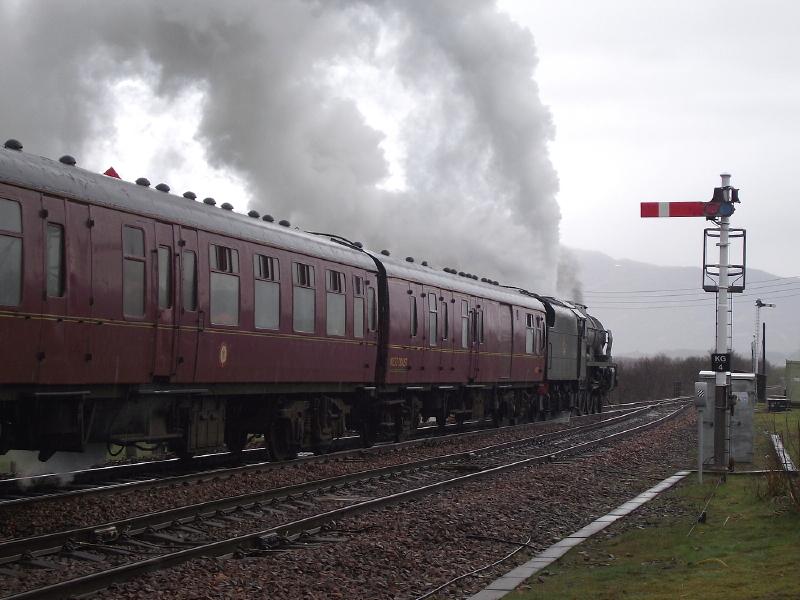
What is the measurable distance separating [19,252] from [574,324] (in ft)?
92.8

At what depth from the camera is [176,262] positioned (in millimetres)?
14109

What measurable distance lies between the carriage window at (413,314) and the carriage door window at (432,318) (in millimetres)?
860

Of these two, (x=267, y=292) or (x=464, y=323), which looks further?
(x=464, y=323)

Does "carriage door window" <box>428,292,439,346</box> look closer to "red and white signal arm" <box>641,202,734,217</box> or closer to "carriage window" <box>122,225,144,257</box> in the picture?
"red and white signal arm" <box>641,202,734,217</box>

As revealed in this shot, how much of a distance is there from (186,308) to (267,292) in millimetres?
2267

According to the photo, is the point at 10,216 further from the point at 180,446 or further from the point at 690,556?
the point at 690,556

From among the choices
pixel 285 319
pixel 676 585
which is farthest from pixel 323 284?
pixel 676 585

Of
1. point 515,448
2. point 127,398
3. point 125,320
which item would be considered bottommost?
point 515,448

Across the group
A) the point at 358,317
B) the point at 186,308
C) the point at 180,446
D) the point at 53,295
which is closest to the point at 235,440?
the point at 180,446

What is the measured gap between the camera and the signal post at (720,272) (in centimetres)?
1748

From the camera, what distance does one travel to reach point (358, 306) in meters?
20.0

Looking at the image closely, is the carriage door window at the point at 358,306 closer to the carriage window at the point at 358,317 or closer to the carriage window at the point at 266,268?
the carriage window at the point at 358,317

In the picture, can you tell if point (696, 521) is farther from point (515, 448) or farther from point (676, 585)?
point (515, 448)

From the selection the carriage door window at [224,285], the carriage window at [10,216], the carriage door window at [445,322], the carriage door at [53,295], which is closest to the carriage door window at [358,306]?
the carriage door window at [224,285]
